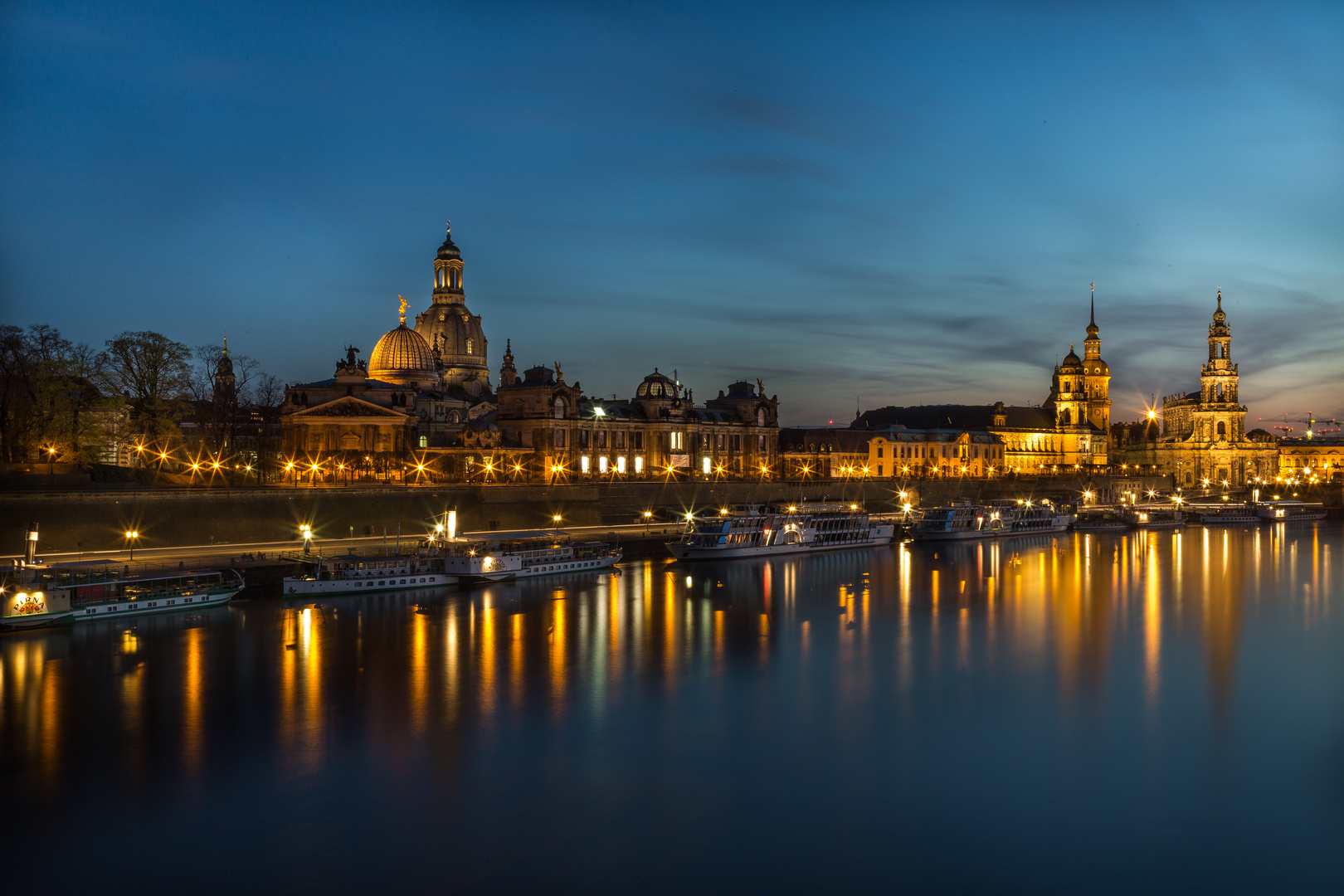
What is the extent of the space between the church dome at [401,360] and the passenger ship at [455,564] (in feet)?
113

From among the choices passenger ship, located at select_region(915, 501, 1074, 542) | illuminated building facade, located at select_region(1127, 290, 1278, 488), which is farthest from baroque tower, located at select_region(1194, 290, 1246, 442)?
passenger ship, located at select_region(915, 501, 1074, 542)

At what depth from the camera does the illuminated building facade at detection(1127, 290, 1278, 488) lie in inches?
5842

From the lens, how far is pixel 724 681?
32.3m

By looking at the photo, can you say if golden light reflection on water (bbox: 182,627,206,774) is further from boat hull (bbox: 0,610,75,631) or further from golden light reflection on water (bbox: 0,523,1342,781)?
boat hull (bbox: 0,610,75,631)

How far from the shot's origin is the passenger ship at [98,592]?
1428 inches

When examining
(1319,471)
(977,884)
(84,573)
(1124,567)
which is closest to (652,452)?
(1124,567)

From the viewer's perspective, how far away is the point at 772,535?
66750 mm

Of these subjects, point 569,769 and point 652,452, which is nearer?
point 569,769

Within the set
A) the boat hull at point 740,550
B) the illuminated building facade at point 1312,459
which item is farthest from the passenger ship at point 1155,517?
the illuminated building facade at point 1312,459

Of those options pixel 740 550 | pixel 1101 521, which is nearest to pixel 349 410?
pixel 740 550

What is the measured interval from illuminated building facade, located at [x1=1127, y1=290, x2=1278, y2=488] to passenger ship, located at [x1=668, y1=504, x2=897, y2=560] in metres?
91.4

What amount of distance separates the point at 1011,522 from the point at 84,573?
222 ft

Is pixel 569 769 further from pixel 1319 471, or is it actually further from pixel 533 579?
pixel 1319 471

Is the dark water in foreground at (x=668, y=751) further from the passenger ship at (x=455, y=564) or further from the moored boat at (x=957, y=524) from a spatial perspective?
the moored boat at (x=957, y=524)
